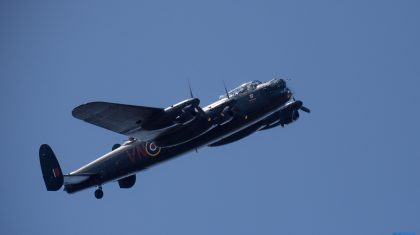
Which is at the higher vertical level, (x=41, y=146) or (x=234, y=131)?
(x=41, y=146)

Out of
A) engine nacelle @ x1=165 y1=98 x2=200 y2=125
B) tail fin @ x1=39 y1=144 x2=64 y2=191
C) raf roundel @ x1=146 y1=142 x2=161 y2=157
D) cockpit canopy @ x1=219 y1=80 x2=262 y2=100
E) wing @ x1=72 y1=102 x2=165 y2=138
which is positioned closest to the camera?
wing @ x1=72 y1=102 x2=165 y2=138

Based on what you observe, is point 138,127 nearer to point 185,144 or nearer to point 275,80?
point 185,144

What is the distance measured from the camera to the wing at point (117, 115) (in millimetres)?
36188

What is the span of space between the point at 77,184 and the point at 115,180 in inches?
89.2

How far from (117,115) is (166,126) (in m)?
2.79

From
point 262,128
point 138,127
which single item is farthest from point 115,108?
point 262,128

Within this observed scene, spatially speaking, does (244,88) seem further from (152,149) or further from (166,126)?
(152,149)

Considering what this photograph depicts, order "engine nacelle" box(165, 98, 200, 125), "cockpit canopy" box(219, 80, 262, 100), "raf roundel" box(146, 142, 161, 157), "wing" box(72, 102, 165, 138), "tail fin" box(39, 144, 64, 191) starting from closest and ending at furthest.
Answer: "wing" box(72, 102, 165, 138) → "engine nacelle" box(165, 98, 200, 125) → "cockpit canopy" box(219, 80, 262, 100) → "raf roundel" box(146, 142, 161, 157) → "tail fin" box(39, 144, 64, 191)

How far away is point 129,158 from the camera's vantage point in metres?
41.8

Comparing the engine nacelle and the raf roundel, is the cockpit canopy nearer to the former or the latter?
the engine nacelle

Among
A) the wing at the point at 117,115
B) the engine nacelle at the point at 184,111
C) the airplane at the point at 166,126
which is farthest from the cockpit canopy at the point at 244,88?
the wing at the point at 117,115

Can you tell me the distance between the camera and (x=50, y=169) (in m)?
43.0

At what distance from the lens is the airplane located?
38.0 metres

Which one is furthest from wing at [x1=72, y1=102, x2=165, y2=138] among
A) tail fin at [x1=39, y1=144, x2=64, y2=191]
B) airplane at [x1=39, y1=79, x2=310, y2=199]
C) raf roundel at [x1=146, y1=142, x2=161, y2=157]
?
tail fin at [x1=39, y1=144, x2=64, y2=191]
